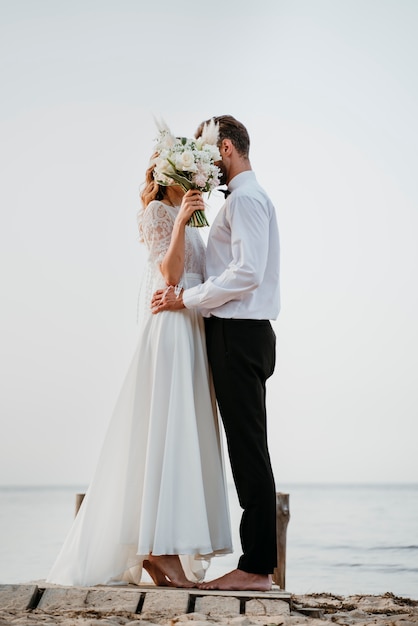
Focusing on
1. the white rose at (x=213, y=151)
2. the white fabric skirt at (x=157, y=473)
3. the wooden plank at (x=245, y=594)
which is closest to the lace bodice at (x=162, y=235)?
the white fabric skirt at (x=157, y=473)

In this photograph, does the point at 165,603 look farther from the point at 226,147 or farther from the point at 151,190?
the point at 226,147

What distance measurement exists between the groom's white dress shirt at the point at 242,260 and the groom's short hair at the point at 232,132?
0.49 feet

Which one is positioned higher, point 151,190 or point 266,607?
point 151,190

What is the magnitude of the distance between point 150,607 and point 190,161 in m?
2.04

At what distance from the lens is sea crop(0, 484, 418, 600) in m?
9.54

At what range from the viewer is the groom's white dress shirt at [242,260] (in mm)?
3910

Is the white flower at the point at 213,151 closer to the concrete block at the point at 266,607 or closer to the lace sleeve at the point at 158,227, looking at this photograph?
the lace sleeve at the point at 158,227

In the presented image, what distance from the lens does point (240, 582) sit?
3811 mm

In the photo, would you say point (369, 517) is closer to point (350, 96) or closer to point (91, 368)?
point (91, 368)

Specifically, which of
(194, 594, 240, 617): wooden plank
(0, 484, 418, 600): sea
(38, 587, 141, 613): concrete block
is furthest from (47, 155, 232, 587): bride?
(0, 484, 418, 600): sea

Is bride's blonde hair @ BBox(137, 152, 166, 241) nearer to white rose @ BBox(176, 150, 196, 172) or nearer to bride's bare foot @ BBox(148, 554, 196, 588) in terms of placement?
white rose @ BBox(176, 150, 196, 172)

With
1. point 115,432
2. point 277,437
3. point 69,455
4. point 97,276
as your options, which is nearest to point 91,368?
point 97,276

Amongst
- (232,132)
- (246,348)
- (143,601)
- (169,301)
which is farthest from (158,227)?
(143,601)

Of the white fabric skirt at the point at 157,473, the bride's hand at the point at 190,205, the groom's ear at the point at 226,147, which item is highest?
the groom's ear at the point at 226,147
